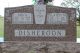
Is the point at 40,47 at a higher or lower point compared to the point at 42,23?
lower

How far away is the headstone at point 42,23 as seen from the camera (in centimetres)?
683

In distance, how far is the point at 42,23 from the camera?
22.4ft

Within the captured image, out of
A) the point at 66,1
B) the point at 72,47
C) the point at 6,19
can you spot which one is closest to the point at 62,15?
the point at 72,47

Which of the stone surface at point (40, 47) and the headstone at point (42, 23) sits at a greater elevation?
the headstone at point (42, 23)

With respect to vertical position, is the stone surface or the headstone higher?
the headstone

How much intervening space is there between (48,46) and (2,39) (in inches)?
37.8

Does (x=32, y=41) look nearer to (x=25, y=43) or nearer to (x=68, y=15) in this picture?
(x=25, y=43)

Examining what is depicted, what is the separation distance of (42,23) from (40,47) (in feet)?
1.51

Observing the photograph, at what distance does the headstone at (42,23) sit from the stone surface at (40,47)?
0.12 metres

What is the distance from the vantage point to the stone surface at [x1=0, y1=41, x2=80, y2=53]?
6.75 meters

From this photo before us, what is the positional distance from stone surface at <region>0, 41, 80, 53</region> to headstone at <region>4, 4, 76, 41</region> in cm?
12

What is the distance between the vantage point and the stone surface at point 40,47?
6.75 m

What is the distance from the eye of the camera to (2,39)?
7070 mm

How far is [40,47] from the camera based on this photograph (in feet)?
22.2
